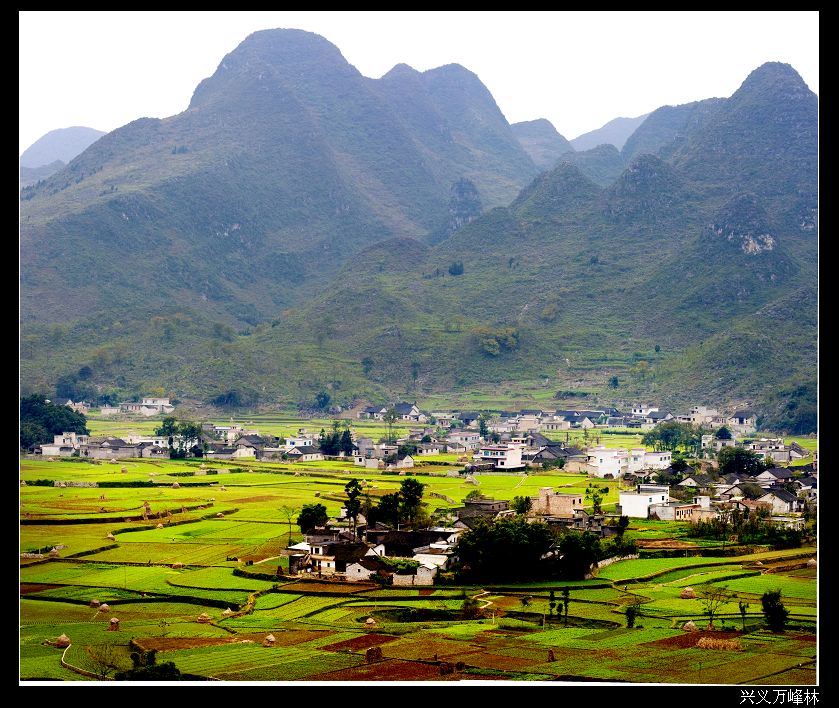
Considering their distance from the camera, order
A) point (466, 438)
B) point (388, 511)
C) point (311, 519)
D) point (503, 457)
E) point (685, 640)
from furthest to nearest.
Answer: point (466, 438) < point (503, 457) < point (388, 511) < point (311, 519) < point (685, 640)

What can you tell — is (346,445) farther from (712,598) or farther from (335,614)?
(712,598)

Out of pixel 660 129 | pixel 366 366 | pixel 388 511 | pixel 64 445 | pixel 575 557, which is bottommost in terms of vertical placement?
pixel 575 557

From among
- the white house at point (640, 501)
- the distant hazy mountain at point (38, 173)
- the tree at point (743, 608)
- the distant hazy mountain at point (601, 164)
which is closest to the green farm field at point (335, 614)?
the tree at point (743, 608)

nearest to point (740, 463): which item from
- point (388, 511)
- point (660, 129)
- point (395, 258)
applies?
point (388, 511)

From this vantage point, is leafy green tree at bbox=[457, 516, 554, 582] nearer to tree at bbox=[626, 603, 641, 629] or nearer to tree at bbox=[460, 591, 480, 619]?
tree at bbox=[460, 591, 480, 619]

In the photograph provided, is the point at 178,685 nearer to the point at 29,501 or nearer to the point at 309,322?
the point at 29,501

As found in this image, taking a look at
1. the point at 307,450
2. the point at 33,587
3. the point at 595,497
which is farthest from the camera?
the point at 307,450

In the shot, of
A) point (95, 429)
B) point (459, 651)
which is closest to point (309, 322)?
point (95, 429)

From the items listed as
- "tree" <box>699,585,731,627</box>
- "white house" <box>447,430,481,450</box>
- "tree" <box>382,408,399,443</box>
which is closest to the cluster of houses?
"tree" <box>382,408,399,443</box>

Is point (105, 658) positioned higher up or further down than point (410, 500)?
further down
